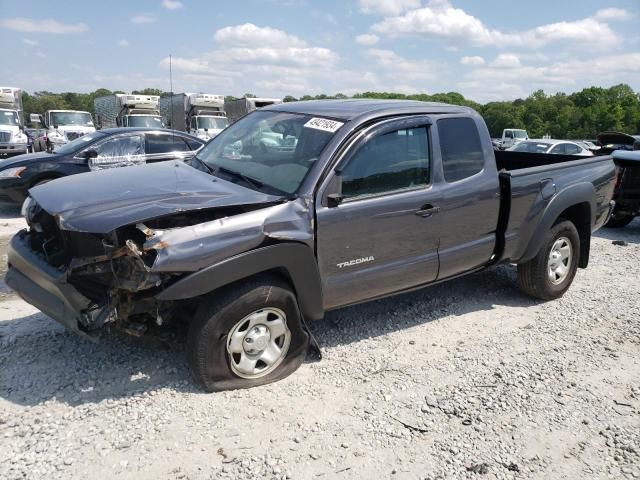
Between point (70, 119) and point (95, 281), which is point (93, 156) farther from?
point (70, 119)

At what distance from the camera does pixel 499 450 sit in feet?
9.66

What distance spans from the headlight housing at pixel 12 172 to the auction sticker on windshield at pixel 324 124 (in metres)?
6.62

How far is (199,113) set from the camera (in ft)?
75.5

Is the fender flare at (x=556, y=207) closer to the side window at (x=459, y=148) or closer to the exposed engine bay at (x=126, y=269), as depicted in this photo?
the side window at (x=459, y=148)

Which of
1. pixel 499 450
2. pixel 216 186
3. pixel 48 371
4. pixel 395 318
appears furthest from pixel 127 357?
pixel 499 450

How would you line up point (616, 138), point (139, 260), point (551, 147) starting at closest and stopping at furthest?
point (139, 260) < point (616, 138) < point (551, 147)

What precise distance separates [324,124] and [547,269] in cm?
281

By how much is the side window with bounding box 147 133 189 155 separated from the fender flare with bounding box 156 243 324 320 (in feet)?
22.0

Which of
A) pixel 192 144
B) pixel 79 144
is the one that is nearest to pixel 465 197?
pixel 192 144

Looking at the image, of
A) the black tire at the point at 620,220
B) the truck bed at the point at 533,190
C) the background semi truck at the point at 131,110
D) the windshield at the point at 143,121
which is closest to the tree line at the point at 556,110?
the background semi truck at the point at 131,110

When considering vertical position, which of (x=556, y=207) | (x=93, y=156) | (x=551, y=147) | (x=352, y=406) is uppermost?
(x=93, y=156)

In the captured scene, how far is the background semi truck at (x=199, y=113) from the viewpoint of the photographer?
22.5 meters

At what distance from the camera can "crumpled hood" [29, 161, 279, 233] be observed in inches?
118

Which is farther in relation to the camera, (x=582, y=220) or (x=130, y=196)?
(x=582, y=220)
